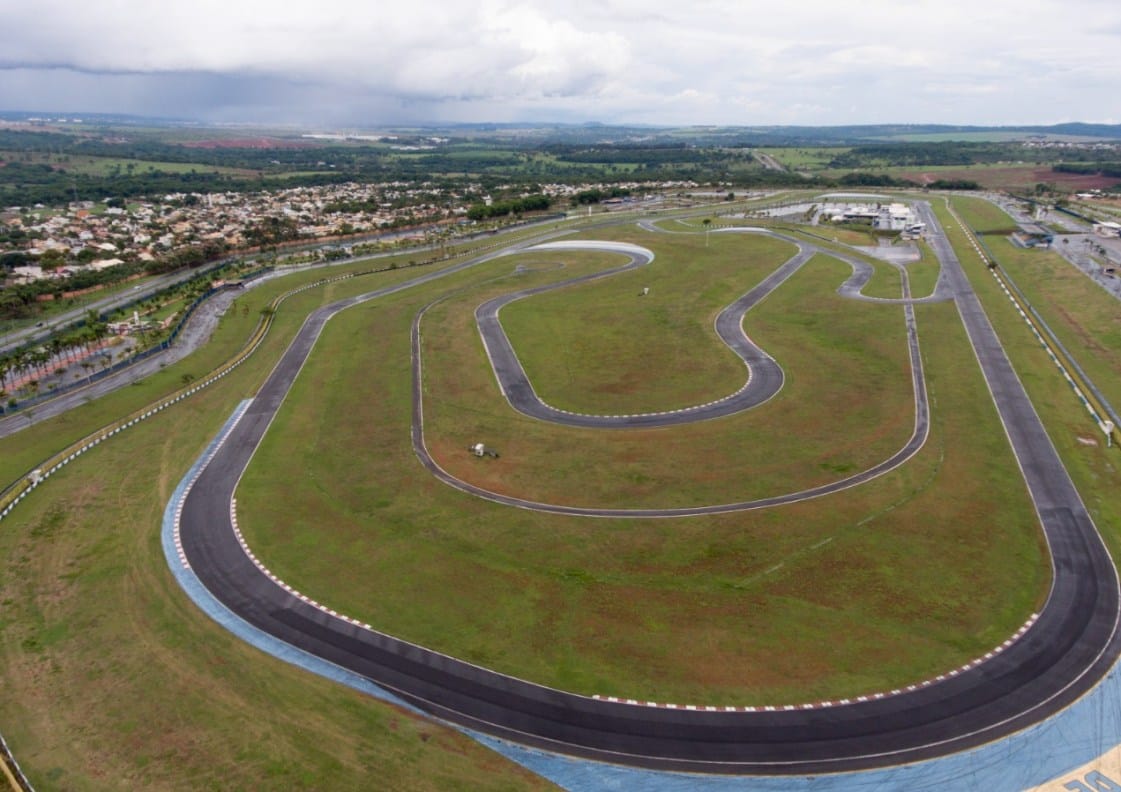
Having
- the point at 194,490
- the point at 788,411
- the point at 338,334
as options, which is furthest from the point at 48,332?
the point at 788,411

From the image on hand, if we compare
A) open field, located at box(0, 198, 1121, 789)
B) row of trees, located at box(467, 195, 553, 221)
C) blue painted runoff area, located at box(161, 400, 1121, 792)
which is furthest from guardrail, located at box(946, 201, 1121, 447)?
row of trees, located at box(467, 195, 553, 221)

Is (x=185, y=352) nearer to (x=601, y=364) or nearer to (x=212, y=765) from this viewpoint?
(x=601, y=364)

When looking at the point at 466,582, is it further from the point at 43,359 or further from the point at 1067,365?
the point at 1067,365

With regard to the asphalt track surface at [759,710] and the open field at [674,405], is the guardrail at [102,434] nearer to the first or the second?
the asphalt track surface at [759,710]

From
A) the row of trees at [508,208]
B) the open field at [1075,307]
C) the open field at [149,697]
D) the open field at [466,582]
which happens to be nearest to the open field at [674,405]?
the open field at [466,582]

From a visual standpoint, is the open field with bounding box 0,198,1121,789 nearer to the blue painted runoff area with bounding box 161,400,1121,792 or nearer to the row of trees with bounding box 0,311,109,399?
the blue painted runoff area with bounding box 161,400,1121,792

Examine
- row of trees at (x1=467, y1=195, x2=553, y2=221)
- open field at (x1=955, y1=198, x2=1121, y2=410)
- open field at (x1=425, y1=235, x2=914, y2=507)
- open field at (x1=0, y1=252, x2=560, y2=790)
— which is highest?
row of trees at (x1=467, y1=195, x2=553, y2=221)

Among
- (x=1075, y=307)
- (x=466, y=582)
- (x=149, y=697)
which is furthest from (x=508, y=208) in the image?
(x=149, y=697)
